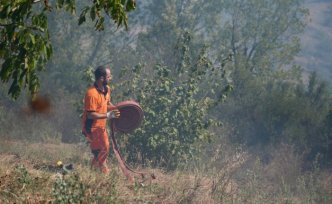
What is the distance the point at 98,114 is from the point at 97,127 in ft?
1.10

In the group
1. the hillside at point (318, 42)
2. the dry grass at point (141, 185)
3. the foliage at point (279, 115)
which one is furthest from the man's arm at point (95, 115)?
the hillside at point (318, 42)

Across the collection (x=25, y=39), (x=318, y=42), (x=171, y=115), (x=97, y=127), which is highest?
(x=318, y=42)

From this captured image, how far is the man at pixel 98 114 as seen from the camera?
9320 mm

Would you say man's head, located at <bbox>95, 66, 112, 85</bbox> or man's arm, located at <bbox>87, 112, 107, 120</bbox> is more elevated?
man's head, located at <bbox>95, 66, 112, 85</bbox>

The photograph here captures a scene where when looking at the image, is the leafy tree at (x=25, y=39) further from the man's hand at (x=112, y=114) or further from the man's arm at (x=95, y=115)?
the man's hand at (x=112, y=114)

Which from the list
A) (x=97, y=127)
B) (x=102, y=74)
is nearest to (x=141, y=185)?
(x=97, y=127)

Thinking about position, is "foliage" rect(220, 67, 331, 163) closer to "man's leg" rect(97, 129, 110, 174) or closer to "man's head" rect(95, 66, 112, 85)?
"man's leg" rect(97, 129, 110, 174)

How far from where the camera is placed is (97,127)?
9555 millimetres

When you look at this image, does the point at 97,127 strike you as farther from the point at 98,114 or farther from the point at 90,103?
the point at 90,103

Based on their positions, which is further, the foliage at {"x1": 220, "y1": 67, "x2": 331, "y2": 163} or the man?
the foliage at {"x1": 220, "y1": 67, "x2": 331, "y2": 163}

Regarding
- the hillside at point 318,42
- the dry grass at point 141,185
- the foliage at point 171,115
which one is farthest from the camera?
the hillside at point 318,42

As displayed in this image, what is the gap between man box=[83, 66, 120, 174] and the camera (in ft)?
30.6

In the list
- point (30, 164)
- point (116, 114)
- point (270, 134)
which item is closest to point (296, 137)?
point (270, 134)

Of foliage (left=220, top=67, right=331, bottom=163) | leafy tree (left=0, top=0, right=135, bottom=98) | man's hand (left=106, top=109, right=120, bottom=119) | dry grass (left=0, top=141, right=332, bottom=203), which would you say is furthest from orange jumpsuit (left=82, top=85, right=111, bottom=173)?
foliage (left=220, top=67, right=331, bottom=163)
